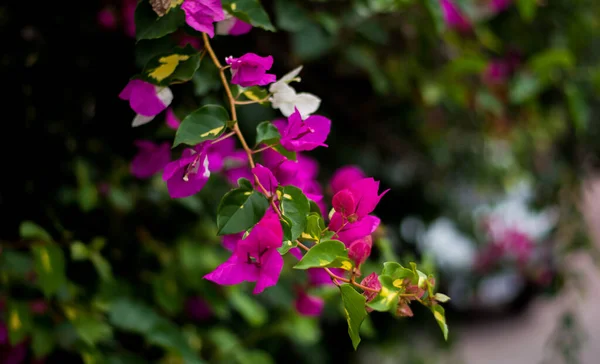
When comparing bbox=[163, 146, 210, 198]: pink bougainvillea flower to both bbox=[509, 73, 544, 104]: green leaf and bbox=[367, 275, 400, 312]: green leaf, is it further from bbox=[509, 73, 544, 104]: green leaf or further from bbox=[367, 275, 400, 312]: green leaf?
bbox=[509, 73, 544, 104]: green leaf

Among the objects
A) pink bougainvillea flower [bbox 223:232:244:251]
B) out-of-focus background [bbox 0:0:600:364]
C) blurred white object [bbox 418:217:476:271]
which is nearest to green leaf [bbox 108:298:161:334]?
out-of-focus background [bbox 0:0:600:364]

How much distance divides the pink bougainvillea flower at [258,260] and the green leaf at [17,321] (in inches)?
12.5

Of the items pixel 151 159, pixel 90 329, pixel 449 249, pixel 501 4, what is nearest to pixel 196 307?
pixel 90 329

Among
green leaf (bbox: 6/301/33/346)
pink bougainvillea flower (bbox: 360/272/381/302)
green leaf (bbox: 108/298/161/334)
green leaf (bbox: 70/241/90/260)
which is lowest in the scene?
green leaf (bbox: 108/298/161/334)

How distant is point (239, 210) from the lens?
0.33 m

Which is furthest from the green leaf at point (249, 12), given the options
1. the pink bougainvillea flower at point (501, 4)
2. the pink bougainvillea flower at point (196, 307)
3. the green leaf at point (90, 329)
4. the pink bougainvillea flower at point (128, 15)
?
the pink bougainvillea flower at point (501, 4)

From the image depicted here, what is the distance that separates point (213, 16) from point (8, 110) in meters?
0.35

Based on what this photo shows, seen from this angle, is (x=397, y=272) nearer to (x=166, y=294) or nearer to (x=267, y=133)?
(x=267, y=133)

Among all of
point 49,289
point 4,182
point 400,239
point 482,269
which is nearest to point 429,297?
point 49,289

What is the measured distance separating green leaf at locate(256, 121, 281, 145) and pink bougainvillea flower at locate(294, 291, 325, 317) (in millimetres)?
411

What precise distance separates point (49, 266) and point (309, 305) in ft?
1.09

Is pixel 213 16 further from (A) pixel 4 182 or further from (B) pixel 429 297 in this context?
(A) pixel 4 182

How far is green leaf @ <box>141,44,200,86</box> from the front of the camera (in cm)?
38

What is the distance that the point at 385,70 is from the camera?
94 cm
